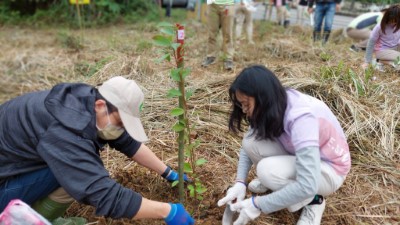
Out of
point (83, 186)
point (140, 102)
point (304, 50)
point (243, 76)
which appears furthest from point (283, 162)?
point (304, 50)

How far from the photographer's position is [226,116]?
9.16 feet

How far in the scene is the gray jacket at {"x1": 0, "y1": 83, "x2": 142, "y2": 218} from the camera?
1.35m

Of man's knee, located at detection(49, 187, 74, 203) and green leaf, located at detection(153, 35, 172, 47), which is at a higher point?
green leaf, located at detection(153, 35, 172, 47)

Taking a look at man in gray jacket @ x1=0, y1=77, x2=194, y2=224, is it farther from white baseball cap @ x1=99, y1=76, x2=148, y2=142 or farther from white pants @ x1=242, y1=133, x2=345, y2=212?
white pants @ x1=242, y1=133, x2=345, y2=212

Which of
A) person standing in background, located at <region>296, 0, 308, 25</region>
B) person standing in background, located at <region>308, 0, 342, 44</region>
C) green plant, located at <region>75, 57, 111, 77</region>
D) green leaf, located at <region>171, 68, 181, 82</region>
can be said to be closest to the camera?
green leaf, located at <region>171, 68, 181, 82</region>

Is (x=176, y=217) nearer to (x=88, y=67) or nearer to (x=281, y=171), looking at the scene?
(x=281, y=171)

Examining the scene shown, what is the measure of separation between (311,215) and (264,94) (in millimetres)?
684

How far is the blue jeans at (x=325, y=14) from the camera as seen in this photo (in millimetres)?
5418

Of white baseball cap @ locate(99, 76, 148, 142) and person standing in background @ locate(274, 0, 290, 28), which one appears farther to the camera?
person standing in background @ locate(274, 0, 290, 28)

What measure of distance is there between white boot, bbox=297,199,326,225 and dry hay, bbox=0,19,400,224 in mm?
115

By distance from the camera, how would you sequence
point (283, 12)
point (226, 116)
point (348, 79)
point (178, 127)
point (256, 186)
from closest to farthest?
point (178, 127) < point (256, 186) < point (226, 116) < point (348, 79) < point (283, 12)

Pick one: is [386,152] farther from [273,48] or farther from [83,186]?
[273,48]

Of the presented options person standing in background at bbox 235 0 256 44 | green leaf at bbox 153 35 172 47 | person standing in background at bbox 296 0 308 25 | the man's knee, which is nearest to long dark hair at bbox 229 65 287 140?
green leaf at bbox 153 35 172 47

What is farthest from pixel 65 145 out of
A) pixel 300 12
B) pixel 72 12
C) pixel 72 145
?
pixel 300 12
